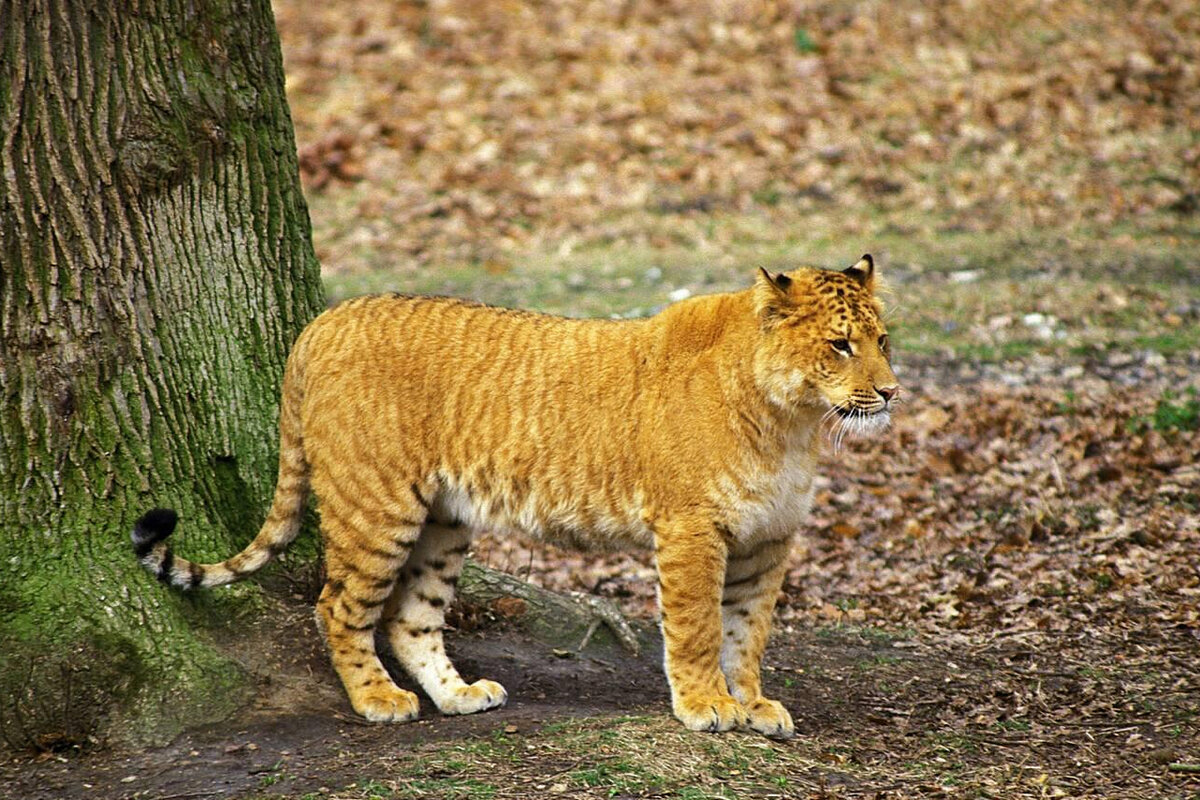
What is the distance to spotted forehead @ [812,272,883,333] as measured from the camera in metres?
5.31

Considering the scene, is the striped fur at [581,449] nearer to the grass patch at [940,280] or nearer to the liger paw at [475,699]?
the liger paw at [475,699]

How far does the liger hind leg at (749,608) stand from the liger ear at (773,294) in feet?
3.34

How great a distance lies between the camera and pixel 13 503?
17.4ft

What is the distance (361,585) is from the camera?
18.7 ft

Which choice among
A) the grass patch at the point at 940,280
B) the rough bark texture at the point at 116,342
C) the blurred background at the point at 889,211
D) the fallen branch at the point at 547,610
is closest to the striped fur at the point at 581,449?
the rough bark texture at the point at 116,342

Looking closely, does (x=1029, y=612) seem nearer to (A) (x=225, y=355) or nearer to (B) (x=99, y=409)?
(A) (x=225, y=355)

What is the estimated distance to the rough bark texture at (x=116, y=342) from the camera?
5238 millimetres

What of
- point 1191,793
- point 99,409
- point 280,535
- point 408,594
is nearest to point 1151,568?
point 1191,793

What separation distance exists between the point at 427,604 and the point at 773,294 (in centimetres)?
209

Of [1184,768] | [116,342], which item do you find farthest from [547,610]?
[1184,768]

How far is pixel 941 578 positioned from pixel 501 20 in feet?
38.9

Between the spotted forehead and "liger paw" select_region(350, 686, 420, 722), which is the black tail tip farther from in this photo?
the spotted forehead

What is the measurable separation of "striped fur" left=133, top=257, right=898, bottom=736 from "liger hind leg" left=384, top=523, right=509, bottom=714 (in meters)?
0.02

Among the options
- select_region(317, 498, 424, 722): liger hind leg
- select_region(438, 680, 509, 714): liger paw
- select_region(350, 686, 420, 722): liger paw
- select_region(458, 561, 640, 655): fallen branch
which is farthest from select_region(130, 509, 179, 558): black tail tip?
select_region(458, 561, 640, 655): fallen branch
